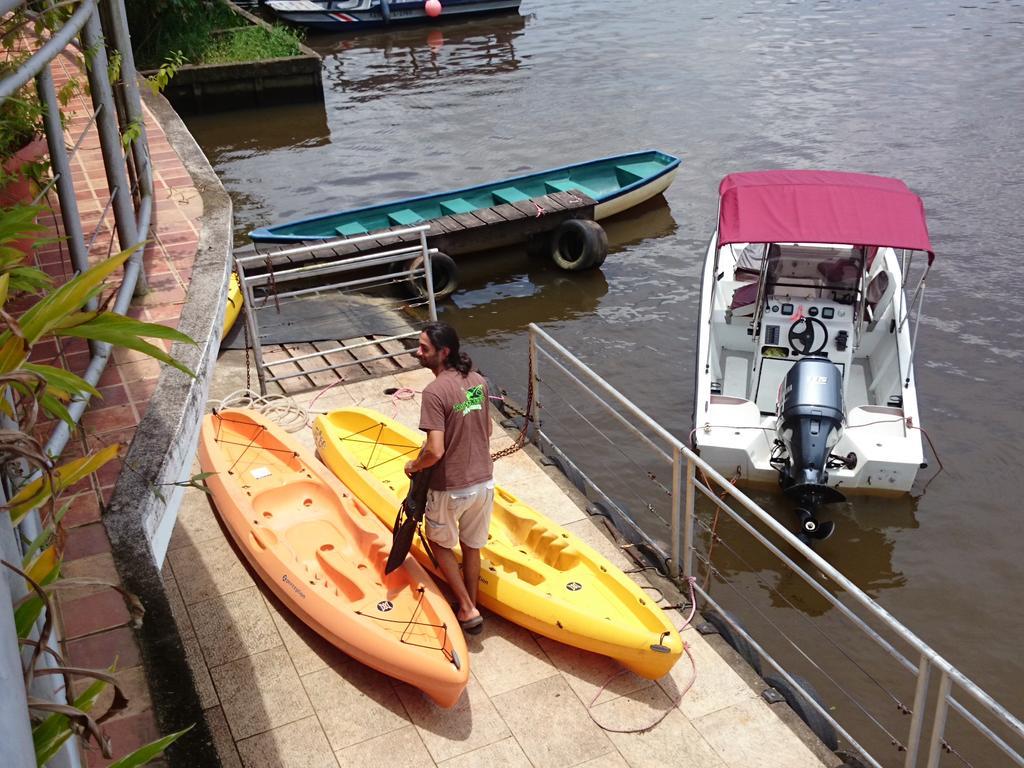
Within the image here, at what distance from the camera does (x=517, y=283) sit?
1430cm

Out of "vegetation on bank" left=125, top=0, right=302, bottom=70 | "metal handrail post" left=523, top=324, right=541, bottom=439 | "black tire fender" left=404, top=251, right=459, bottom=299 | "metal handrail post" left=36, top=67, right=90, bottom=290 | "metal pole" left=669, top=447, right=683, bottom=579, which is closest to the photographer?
"metal handrail post" left=36, top=67, right=90, bottom=290

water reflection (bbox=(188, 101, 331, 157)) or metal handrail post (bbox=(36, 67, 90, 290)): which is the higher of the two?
metal handrail post (bbox=(36, 67, 90, 290))

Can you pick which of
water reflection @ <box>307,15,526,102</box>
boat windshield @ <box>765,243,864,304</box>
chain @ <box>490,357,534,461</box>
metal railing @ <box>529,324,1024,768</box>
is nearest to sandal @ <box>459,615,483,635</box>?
metal railing @ <box>529,324,1024,768</box>

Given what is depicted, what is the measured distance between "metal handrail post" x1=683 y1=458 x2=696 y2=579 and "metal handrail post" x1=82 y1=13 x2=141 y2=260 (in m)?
3.47

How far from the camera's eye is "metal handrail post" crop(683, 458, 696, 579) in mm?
6105

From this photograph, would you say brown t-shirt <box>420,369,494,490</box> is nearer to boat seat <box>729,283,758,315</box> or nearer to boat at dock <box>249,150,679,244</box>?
boat seat <box>729,283,758,315</box>

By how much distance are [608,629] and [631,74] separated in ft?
68.0

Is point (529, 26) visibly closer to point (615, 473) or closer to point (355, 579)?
point (615, 473)

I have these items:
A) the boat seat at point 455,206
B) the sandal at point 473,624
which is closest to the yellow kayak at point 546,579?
the sandal at point 473,624

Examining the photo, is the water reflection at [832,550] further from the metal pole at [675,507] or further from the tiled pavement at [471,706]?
the tiled pavement at [471,706]

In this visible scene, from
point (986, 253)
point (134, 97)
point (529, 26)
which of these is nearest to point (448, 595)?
point (134, 97)

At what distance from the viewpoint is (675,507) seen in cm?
645

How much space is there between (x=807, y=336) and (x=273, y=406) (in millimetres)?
5162

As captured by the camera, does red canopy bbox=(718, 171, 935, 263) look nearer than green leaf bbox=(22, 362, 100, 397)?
No
